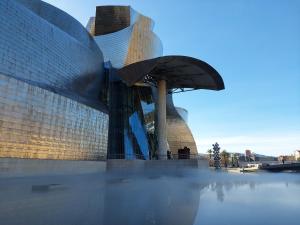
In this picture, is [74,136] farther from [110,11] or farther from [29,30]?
[110,11]

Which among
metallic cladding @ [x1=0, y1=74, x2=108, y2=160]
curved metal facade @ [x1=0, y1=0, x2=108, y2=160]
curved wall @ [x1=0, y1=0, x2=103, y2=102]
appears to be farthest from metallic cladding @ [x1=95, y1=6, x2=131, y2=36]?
metallic cladding @ [x1=0, y1=74, x2=108, y2=160]

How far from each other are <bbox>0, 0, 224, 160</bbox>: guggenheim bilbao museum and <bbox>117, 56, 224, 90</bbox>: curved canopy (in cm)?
8

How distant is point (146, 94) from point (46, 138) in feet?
56.1

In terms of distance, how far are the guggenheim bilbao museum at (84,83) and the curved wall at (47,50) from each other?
0.22 ft

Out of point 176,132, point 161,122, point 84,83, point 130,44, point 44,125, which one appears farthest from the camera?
point 176,132

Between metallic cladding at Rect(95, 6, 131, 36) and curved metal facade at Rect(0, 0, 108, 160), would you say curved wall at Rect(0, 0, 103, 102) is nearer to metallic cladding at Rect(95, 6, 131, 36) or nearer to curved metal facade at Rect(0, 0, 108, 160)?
curved metal facade at Rect(0, 0, 108, 160)

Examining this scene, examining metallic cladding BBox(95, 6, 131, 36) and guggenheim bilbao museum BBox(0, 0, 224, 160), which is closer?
guggenheim bilbao museum BBox(0, 0, 224, 160)

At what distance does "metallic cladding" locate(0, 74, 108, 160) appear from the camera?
16234 mm

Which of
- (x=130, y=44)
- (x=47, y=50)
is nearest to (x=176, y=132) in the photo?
(x=130, y=44)

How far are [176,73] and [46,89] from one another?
13.1 meters

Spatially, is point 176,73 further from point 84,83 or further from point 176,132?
point 176,132

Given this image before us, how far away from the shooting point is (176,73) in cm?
2877

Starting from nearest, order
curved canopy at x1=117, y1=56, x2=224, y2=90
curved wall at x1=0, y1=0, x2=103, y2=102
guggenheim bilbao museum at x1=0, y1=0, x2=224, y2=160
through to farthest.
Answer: guggenheim bilbao museum at x1=0, y1=0, x2=224, y2=160
curved wall at x1=0, y1=0, x2=103, y2=102
curved canopy at x1=117, y1=56, x2=224, y2=90

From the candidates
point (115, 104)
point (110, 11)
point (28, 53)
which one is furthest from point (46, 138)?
point (110, 11)
